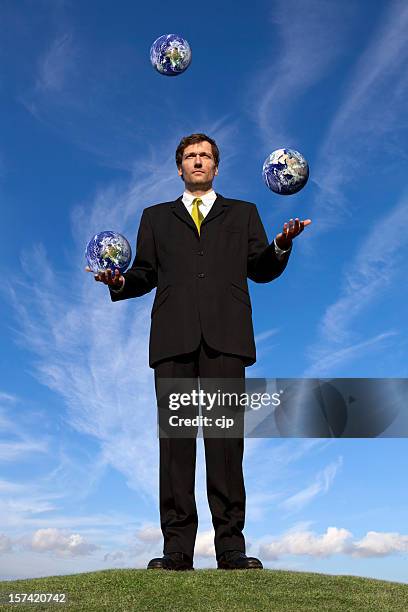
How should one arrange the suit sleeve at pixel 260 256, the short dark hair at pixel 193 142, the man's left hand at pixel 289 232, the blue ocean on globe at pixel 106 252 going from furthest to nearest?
1. the short dark hair at pixel 193 142
2. the blue ocean on globe at pixel 106 252
3. the suit sleeve at pixel 260 256
4. the man's left hand at pixel 289 232

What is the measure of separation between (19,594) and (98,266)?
11.0 ft

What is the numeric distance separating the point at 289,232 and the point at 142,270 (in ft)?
5.72

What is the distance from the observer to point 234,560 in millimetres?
7762

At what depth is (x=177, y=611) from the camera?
664 centimetres

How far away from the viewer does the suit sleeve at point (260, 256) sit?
8125mm

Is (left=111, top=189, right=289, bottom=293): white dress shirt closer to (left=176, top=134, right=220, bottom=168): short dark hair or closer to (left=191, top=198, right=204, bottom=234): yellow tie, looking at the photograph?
(left=191, top=198, right=204, bottom=234): yellow tie

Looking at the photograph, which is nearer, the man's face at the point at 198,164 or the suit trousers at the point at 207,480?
the suit trousers at the point at 207,480

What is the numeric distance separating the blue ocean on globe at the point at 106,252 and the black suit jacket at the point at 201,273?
0.20m

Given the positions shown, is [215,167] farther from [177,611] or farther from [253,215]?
[177,611]

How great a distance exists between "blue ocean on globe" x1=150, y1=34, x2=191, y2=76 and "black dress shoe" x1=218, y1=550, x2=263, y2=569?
5.65 m

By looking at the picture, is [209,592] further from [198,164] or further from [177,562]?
[198,164]

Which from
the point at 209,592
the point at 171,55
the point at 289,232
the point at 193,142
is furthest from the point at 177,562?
the point at 171,55

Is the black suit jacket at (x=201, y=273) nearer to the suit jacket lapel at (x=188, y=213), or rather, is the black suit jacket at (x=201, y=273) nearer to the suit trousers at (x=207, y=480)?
the suit jacket lapel at (x=188, y=213)

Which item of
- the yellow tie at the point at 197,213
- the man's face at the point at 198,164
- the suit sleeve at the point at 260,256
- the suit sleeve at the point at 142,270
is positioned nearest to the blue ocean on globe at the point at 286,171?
the suit sleeve at the point at 260,256
